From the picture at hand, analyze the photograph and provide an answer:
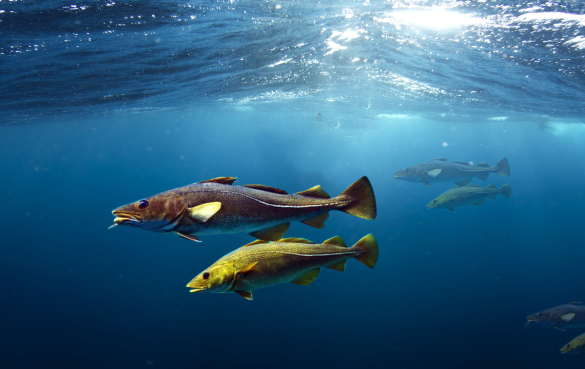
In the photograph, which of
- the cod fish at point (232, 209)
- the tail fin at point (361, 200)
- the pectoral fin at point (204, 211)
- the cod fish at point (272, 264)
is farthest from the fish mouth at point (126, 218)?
the tail fin at point (361, 200)

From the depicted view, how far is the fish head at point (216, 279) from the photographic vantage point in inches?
93.0

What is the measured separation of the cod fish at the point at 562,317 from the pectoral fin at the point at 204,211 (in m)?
9.63

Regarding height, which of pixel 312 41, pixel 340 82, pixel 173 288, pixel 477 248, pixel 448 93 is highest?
pixel 312 41

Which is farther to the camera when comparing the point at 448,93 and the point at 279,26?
the point at 448,93

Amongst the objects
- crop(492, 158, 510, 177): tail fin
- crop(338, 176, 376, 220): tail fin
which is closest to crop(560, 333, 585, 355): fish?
crop(492, 158, 510, 177): tail fin

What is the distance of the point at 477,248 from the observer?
25156mm

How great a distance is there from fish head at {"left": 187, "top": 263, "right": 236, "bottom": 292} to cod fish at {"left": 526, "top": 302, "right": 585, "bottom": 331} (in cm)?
910

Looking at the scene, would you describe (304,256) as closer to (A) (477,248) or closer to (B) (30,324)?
(B) (30,324)

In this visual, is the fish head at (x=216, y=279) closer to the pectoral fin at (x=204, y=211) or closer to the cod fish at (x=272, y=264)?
the cod fish at (x=272, y=264)

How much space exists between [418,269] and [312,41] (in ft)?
57.0

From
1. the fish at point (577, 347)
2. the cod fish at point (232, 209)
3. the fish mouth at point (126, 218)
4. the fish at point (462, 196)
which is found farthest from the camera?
the fish at point (462, 196)

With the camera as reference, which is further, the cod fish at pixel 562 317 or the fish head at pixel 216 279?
the cod fish at pixel 562 317

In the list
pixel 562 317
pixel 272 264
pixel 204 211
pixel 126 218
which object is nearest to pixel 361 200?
pixel 272 264

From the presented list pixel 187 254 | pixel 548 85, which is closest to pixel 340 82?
pixel 548 85
